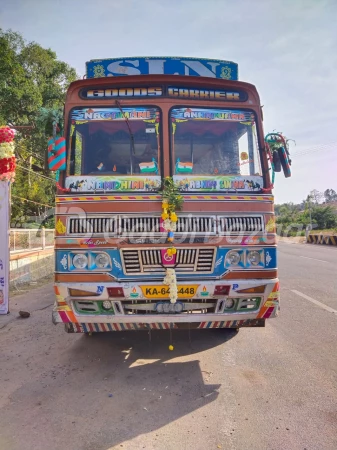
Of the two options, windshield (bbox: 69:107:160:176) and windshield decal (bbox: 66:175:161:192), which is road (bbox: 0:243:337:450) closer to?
windshield decal (bbox: 66:175:161:192)

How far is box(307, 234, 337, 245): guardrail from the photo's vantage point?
2992cm

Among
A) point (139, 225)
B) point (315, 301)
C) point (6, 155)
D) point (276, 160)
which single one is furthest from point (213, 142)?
point (6, 155)

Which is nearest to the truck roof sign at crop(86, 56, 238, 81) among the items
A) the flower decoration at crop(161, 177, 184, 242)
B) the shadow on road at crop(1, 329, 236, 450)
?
the flower decoration at crop(161, 177, 184, 242)

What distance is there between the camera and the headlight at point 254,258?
12.8 ft

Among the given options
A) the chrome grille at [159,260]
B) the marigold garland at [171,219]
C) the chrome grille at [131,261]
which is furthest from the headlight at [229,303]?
the chrome grille at [131,261]

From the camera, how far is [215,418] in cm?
303

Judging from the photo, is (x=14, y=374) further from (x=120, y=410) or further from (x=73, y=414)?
(x=120, y=410)

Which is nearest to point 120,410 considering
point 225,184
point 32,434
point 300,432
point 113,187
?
point 32,434

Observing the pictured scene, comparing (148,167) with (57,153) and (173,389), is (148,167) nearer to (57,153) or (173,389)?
(57,153)

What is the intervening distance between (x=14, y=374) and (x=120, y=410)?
1.69m

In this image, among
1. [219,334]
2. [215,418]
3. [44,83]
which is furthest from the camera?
[44,83]

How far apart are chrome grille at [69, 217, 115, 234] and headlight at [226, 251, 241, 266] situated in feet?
4.37

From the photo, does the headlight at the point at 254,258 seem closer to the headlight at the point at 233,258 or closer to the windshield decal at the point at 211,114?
the headlight at the point at 233,258

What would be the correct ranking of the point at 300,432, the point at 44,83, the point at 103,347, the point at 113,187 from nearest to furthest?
the point at 300,432 → the point at 113,187 → the point at 103,347 → the point at 44,83
